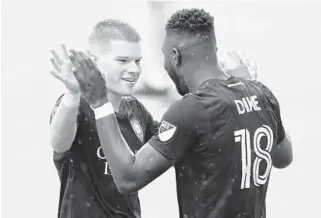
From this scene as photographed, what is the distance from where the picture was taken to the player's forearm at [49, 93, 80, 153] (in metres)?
3.78

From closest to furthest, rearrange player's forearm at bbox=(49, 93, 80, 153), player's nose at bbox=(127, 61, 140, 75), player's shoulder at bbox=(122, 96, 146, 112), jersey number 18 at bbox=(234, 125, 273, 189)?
jersey number 18 at bbox=(234, 125, 273, 189), player's forearm at bbox=(49, 93, 80, 153), player's nose at bbox=(127, 61, 140, 75), player's shoulder at bbox=(122, 96, 146, 112)

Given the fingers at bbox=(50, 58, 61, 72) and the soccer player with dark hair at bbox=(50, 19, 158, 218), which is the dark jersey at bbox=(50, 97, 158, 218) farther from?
the fingers at bbox=(50, 58, 61, 72)

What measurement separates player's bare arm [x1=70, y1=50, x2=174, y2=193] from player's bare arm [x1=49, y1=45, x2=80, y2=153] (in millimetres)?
444

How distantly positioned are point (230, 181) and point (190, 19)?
2.64 ft

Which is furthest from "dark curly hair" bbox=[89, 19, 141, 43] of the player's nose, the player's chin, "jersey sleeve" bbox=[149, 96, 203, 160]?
"jersey sleeve" bbox=[149, 96, 203, 160]

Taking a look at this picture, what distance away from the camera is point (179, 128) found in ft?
10.2

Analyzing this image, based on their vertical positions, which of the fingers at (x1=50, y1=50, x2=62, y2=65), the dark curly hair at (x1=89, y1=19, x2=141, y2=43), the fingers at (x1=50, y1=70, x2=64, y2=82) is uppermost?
the dark curly hair at (x1=89, y1=19, x2=141, y2=43)

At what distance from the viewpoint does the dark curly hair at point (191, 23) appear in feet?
10.9

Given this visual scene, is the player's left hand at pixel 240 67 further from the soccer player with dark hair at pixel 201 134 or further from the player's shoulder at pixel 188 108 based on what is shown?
the player's shoulder at pixel 188 108

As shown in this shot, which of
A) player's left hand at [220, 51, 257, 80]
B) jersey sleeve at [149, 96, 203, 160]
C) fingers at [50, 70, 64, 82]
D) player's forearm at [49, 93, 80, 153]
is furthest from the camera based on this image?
player's left hand at [220, 51, 257, 80]

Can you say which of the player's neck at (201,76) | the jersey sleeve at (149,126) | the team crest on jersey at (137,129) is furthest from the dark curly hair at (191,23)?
the jersey sleeve at (149,126)

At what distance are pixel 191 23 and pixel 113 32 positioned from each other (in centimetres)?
102

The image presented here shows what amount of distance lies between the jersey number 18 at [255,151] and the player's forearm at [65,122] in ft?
3.38

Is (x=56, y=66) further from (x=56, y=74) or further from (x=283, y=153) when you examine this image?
(x=283, y=153)
